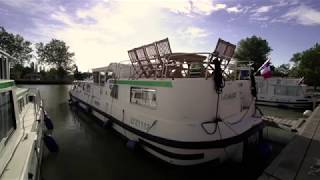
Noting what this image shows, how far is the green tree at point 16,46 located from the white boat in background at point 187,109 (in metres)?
53.8

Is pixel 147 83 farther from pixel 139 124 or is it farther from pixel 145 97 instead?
pixel 139 124

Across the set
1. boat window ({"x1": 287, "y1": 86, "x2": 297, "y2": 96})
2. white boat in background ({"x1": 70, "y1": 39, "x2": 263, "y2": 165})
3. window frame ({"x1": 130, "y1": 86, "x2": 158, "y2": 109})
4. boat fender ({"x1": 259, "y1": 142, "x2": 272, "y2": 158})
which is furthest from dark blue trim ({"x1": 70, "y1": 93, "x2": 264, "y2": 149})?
boat window ({"x1": 287, "y1": 86, "x2": 297, "y2": 96})

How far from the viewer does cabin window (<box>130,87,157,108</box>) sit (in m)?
7.07

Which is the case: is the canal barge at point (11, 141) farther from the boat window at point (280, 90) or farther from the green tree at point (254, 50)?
the green tree at point (254, 50)

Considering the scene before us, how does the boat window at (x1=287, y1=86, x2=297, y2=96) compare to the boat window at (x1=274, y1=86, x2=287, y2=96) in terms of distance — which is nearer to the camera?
the boat window at (x1=287, y1=86, x2=297, y2=96)

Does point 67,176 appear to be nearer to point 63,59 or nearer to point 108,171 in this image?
point 108,171

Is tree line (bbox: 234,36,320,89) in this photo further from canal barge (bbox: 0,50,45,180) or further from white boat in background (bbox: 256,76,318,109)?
canal barge (bbox: 0,50,45,180)

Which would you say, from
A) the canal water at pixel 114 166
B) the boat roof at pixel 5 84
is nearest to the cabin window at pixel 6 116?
the boat roof at pixel 5 84

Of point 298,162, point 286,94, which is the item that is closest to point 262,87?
point 286,94

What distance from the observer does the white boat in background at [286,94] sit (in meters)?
19.4

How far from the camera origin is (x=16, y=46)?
56656mm

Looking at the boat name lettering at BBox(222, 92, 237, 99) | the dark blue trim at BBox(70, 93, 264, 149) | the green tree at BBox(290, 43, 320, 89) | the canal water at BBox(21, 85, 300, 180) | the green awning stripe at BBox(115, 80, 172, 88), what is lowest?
the canal water at BBox(21, 85, 300, 180)

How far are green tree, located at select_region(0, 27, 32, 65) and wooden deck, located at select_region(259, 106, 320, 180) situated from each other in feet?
190

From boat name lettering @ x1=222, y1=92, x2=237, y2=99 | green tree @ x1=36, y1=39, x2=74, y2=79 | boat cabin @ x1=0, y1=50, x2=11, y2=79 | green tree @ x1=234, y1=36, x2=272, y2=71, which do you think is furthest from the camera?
green tree @ x1=36, y1=39, x2=74, y2=79
